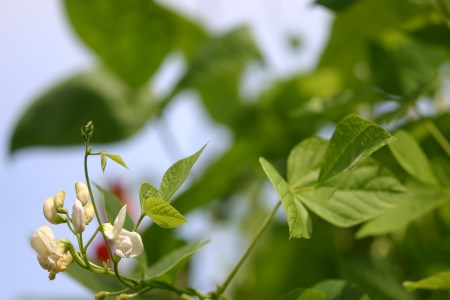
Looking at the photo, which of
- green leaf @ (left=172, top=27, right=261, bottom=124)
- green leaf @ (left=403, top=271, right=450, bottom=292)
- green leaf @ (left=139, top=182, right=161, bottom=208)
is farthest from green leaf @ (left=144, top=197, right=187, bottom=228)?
green leaf @ (left=172, top=27, right=261, bottom=124)

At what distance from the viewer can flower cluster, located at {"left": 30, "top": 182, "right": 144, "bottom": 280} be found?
11.4 inches

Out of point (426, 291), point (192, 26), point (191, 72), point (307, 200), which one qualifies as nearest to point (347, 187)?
point (307, 200)

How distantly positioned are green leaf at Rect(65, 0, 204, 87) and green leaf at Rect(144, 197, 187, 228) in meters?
0.50

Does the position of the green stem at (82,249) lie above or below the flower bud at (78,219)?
below

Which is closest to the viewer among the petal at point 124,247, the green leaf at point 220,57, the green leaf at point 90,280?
the petal at point 124,247

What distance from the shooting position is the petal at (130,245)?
287 mm

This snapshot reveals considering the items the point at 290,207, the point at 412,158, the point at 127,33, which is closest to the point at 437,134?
the point at 412,158

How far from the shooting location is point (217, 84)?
934mm

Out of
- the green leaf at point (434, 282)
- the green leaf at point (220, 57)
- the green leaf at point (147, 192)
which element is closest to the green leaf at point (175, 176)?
the green leaf at point (147, 192)

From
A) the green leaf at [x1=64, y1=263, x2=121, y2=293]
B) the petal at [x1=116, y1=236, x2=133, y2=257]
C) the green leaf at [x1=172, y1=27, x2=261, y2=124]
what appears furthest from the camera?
the green leaf at [x1=172, y1=27, x2=261, y2=124]

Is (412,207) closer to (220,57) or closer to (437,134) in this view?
(437,134)

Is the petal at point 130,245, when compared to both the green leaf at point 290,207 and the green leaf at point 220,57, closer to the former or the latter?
the green leaf at point 290,207

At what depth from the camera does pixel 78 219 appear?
0.29m

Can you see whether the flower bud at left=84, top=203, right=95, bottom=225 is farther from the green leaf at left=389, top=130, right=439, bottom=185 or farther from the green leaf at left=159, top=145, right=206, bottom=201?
the green leaf at left=389, top=130, right=439, bottom=185
